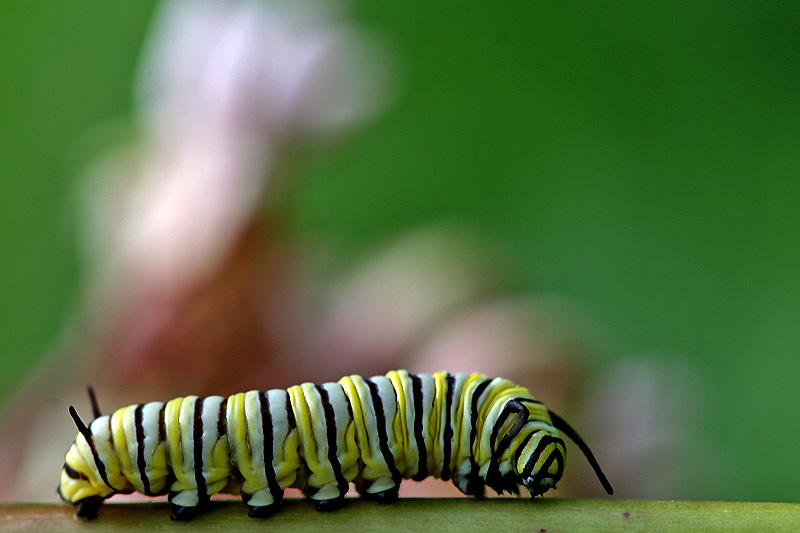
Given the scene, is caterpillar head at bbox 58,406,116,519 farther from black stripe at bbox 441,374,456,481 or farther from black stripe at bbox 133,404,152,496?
black stripe at bbox 441,374,456,481

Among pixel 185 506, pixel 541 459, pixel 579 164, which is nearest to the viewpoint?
pixel 185 506

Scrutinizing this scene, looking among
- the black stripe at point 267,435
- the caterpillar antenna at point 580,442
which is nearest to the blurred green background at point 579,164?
the caterpillar antenna at point 580,442

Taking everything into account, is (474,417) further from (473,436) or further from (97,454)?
(97,454)

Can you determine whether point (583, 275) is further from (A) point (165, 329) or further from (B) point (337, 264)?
(A) point (165, 329)

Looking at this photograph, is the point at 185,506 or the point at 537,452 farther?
the point at 537,452

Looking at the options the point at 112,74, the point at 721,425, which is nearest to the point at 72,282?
the point at 112,74

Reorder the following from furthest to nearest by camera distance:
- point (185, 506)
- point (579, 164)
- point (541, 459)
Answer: point (579, 164)
point (541, 459)
point (185, 506)

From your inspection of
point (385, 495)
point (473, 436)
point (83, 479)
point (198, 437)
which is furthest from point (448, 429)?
point (83, 479)
